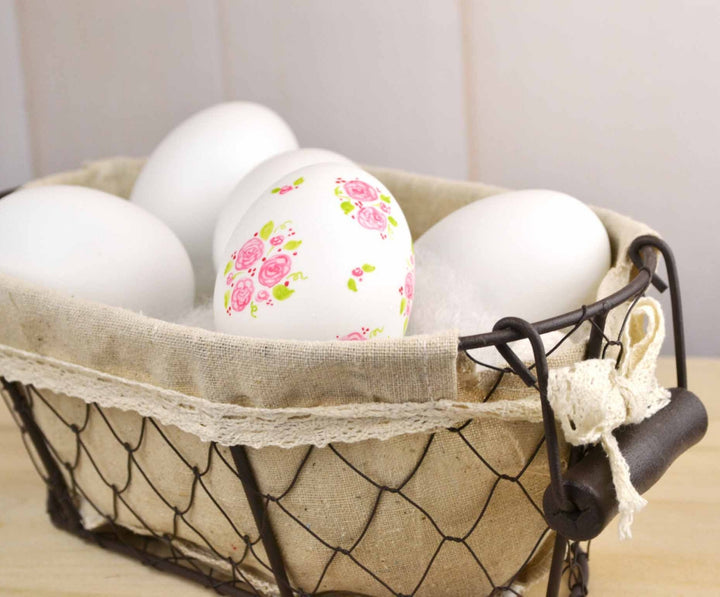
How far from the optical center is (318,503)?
1.39 feet

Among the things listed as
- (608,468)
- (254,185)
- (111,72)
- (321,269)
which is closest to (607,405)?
(608,468)

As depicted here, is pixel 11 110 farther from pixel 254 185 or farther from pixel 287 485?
pixel 287 485

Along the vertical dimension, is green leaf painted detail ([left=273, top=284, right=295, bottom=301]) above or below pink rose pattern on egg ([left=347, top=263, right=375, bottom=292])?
below

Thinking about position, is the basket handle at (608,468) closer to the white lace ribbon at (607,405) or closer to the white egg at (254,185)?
the white lace ribbon at (607,405)

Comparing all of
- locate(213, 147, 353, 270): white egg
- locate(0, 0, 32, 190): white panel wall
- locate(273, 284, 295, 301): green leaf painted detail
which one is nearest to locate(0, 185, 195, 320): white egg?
locate(213, 147, 353, 270): white egg

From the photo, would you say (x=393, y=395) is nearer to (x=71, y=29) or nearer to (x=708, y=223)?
(x=708, y=223)

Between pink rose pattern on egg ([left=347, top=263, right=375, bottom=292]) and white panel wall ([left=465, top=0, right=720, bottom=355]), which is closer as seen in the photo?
pink rose pattern on egg ([left=347, top=263, right=375, bottom=292])

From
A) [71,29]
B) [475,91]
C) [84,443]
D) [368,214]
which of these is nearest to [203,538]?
[84,443]

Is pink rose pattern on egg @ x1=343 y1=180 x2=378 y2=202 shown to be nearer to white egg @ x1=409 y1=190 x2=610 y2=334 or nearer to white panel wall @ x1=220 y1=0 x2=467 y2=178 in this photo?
white egg @ x1=409 y1=190 x2=610 y2=334

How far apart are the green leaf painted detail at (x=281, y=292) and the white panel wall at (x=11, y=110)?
0.60 metres

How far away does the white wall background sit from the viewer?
69cm

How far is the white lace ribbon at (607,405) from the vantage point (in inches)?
13.9

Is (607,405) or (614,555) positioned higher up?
(607,405)

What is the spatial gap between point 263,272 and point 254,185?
14 centimetres
